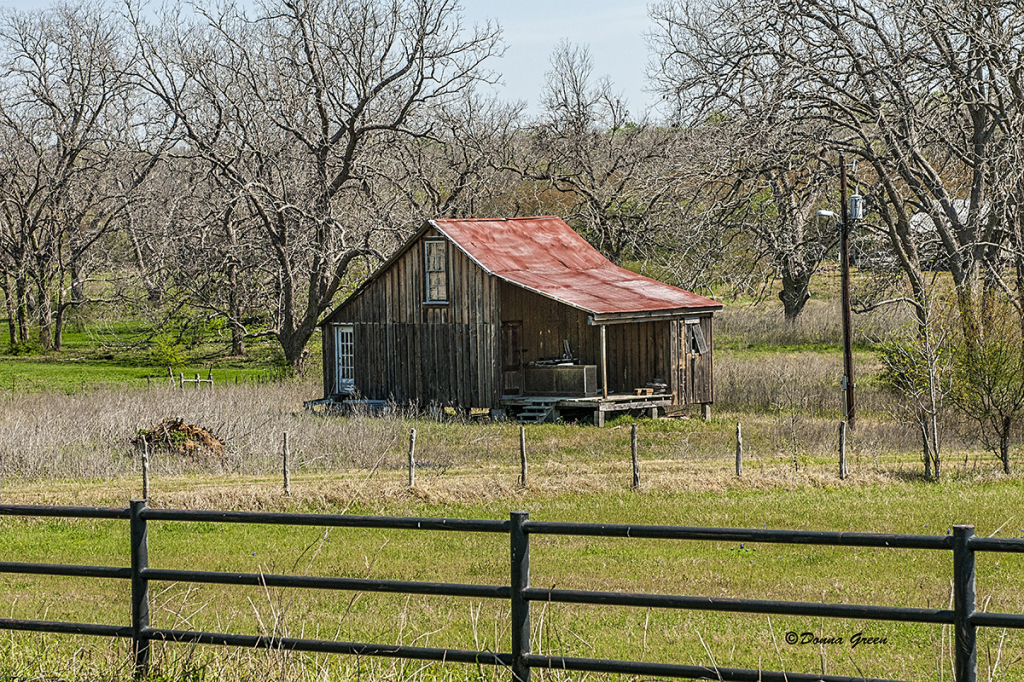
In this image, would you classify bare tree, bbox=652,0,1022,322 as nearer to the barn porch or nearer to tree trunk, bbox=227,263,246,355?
the barn porch

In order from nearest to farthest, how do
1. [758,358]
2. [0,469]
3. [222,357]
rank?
[0,469], [758,358], [222,357]

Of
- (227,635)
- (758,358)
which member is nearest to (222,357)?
(758,358)

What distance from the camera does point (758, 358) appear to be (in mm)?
45000

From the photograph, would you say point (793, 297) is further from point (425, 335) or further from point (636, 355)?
point (425, 335)

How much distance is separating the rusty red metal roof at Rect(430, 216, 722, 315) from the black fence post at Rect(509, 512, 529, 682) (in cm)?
2558

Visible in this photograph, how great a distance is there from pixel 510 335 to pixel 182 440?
12.4 meters

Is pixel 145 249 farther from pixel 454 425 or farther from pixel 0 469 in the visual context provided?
pixel 0 469

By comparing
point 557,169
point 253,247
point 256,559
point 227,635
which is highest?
point 557,169

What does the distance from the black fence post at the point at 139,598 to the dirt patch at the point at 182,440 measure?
59.2ft

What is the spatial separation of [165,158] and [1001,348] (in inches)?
1129

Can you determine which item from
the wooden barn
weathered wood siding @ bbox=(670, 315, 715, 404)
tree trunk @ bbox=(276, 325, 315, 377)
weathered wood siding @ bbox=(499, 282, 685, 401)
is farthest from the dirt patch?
tree trunk @ bbox=(276, 325, 315, 377)

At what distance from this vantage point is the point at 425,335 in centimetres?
3509

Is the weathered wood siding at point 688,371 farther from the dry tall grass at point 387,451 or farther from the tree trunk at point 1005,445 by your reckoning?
the tree trunk at point 1005,445

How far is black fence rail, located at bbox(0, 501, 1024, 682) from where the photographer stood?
217 inches
